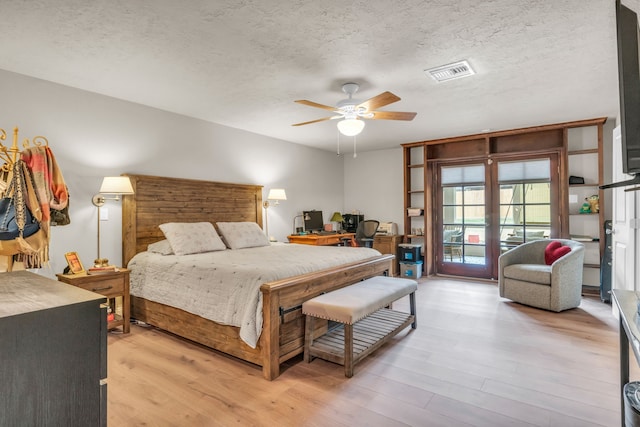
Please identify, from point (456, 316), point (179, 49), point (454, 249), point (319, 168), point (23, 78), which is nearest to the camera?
point (179, 49)

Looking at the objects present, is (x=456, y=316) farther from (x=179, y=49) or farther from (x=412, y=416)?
(x=179, y=49)

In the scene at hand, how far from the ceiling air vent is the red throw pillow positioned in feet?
8.37

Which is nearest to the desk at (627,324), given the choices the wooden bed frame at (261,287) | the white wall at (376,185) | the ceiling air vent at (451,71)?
the wooden bed frame at (261,287)

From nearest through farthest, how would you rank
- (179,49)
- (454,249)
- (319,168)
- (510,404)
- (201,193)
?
1. (510,404)
2. (179,49)
3. (201,193)
4. (454,249)
5. (319,168)

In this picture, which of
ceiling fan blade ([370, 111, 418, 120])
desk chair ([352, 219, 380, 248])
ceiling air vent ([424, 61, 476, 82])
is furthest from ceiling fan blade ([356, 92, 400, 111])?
desk chair ([352, 219, 380, 248])

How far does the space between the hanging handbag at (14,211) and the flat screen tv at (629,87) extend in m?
2.89

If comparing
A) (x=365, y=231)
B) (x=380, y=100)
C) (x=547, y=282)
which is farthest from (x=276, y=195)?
(x=547, y=282)

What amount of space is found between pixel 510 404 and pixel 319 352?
4.18 feet

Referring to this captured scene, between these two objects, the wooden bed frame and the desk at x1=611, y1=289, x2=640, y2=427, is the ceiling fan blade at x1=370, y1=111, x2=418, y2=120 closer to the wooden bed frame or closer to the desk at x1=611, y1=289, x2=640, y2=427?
the wooden bed frame

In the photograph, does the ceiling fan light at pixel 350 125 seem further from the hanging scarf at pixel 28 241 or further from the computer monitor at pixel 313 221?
the computer monitor at pixel 313 221

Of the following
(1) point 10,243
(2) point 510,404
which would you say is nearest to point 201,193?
(1) point 10,243

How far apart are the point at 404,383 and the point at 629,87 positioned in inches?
Result: 80.4

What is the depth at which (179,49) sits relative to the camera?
2.57 meters

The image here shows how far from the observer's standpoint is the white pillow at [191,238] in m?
3.52
